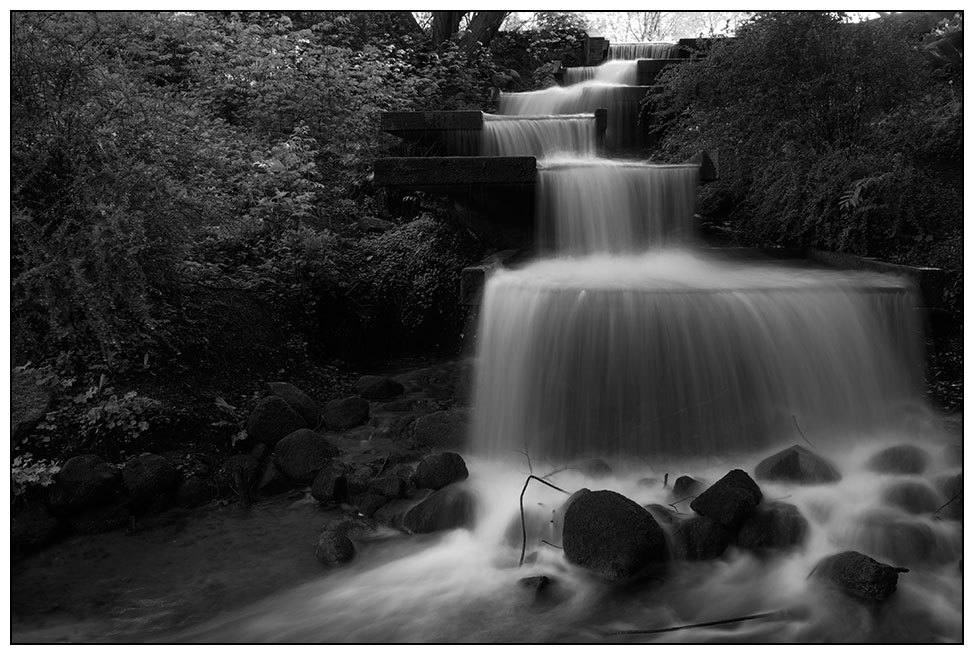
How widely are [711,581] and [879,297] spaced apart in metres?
3.15

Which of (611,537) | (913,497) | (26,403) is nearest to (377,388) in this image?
(26,403)

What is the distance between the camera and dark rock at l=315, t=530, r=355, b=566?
4559 millimetres

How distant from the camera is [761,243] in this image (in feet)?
27.9

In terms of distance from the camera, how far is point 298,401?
6547mm

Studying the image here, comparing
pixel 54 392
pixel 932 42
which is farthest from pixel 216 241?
pixel 932 42

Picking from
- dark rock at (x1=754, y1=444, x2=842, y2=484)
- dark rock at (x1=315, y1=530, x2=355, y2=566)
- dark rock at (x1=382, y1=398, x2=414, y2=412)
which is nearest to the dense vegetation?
dark rock at (x1=754, y1=444, x2=842, y2=484)

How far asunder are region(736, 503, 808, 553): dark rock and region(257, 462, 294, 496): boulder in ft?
11.2

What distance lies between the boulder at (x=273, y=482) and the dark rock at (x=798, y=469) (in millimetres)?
3660

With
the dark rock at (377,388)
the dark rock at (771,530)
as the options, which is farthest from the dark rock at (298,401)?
the dark rock at (771,530)

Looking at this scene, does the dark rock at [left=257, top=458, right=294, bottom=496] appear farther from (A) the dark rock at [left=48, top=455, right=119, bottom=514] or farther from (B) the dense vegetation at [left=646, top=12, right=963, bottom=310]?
(B) the dense vegetation at [left=646, top=12, right=963, bottom=310]

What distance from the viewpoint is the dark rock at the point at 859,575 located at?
388 cm

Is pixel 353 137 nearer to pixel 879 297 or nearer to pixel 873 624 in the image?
pixel 879 297

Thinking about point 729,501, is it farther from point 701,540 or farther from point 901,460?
point 901,460

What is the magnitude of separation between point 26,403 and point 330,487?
8.35ft
